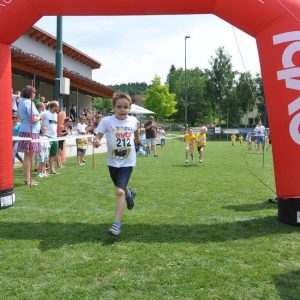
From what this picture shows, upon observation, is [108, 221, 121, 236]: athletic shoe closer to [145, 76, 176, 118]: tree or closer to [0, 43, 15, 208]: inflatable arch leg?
[0, 43, 15, 208]: inflatable arch leg

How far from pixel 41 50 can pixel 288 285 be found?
98.9ft

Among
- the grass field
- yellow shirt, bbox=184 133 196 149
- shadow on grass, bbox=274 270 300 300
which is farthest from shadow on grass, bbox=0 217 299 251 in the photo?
yellow shirt, bbox=184 133 196 149

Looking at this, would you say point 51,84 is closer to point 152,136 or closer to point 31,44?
point 31,44

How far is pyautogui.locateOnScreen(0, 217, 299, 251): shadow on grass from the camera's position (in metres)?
4.90

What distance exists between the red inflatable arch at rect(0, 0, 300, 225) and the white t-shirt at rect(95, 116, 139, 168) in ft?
5.18

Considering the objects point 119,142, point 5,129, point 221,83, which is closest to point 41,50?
point 5,129

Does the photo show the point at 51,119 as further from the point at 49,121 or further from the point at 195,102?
the point at 195,102

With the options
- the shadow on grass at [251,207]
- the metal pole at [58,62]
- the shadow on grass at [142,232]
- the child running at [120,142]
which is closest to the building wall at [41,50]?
the metal pole at [58,62]

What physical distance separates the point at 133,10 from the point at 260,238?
3.32 metres

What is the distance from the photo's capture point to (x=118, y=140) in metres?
5.28

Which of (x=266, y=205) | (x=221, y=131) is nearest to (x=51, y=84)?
(x=266, y=205)

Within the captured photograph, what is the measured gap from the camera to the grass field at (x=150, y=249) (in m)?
3.50

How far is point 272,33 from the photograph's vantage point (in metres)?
5.34

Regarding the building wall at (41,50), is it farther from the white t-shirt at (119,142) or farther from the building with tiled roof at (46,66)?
the white t-shirt at (119,142)
